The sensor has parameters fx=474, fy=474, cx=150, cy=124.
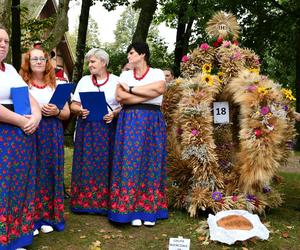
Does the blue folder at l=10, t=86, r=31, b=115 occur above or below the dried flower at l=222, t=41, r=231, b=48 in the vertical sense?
below

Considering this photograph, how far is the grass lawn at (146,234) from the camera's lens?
4.50m

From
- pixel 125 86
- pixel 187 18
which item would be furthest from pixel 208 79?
pixel 187 18

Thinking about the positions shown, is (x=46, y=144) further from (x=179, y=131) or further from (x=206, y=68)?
(x=206, y=68)

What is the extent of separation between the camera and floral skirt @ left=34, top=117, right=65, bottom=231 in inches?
180

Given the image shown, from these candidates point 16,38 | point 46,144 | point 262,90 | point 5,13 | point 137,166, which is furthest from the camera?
point 16,38

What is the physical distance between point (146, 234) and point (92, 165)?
99 cm

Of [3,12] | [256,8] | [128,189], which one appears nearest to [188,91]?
[128,189]

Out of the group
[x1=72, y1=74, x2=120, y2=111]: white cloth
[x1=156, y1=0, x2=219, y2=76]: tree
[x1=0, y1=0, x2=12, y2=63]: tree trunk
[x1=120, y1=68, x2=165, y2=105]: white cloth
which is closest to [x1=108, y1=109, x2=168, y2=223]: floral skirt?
→ [x1=120, y1=68, x2=165, y2=105]: white cloth

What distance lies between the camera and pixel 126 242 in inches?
181

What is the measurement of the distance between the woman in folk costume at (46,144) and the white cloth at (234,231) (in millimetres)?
1531

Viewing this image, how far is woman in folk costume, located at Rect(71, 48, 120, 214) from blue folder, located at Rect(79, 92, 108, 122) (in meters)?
0.04

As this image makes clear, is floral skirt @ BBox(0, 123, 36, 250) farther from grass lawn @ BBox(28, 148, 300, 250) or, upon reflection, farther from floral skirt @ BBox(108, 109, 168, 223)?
floral skirt @ BBox(108, 109, 168, 223)

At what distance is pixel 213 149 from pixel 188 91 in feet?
2.32

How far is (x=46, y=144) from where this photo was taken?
459 centimetres
